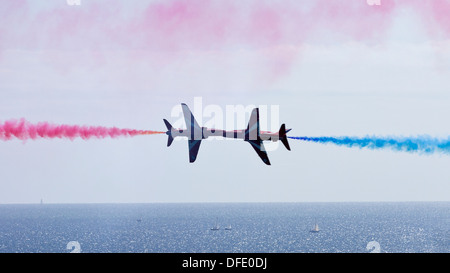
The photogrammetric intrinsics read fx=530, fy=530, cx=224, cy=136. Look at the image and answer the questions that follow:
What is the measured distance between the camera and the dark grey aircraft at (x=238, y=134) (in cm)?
3850

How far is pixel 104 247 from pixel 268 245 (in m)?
50.9

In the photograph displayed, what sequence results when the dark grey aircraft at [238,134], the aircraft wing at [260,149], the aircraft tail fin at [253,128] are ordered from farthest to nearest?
the aircraft wing at [260,149] < the dark grey aircraft at [238,134] < the aircraft tail fin at [253,128]

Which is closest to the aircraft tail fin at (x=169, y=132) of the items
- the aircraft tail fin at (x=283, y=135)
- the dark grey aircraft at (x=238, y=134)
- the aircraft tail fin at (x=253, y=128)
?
the dark grey aircraft at (x=238, y=134)

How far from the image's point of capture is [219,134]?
124 feet

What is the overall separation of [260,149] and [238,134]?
2.17 meters

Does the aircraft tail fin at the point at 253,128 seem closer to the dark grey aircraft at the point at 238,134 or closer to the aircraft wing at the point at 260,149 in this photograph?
the dark grey aircraft at the point at 238,134

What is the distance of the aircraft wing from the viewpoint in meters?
39.1

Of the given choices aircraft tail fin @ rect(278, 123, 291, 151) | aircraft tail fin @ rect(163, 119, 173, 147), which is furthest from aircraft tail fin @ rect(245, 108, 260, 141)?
aircraft tail fin @ rect(163, 119, 173, 147)

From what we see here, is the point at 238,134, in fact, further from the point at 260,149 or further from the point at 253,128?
the point at 260,149

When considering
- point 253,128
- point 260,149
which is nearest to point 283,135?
point 260,149
